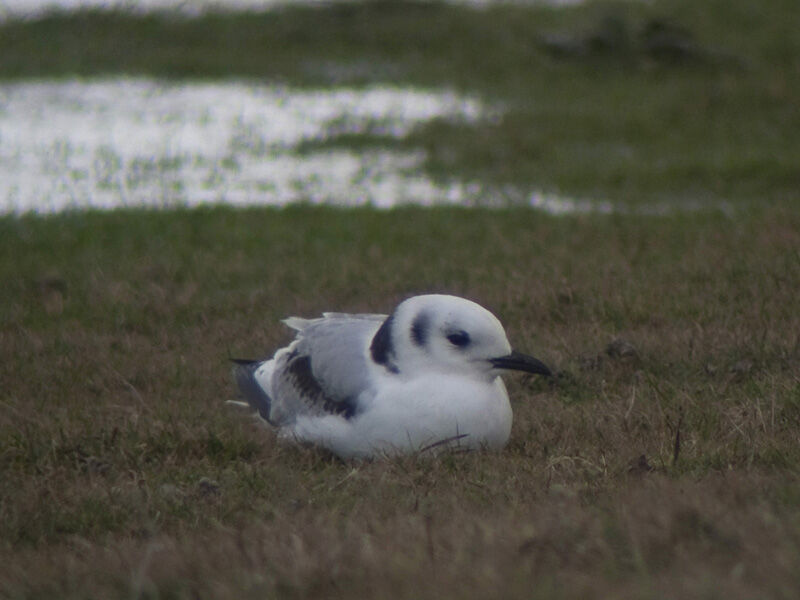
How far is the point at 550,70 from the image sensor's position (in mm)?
17406

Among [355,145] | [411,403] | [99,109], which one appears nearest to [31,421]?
[411,403]

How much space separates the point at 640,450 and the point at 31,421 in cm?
258

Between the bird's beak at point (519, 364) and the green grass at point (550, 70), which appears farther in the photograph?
the green grass at point (550, 70)

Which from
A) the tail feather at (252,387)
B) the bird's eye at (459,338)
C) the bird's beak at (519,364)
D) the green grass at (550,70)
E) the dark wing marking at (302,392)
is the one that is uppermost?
the green grass at (550,70)

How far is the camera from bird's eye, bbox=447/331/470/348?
491 centimetres

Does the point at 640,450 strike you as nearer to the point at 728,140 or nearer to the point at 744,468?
the point at 744,468

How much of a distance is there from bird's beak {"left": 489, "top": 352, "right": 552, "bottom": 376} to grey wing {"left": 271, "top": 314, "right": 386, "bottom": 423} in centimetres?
52

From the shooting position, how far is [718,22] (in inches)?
774

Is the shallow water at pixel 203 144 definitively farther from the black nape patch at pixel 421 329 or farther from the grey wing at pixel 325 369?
the black nape patch at pixel 421 329

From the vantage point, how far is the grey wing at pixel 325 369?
5027mm

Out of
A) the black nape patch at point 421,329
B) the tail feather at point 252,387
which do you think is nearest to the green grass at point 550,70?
the tail feather at point 252,387

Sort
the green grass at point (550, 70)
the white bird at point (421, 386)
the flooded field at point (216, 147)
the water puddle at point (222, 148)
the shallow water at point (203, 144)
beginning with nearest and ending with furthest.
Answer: the white bird at point (421, 386), the water puddle at point (222, 148), the flooded field at point (216, 147), the shallow water at point (203, 144), the green grass at point (550, 70)

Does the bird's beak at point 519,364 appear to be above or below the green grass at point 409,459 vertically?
above

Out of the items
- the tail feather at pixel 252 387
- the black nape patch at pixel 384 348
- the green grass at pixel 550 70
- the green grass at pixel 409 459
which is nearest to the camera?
the green grass at pixel 409 459
